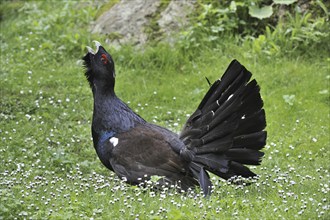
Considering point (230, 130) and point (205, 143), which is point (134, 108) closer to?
point (205, 143)

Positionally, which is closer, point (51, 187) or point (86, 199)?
point (86, 199)

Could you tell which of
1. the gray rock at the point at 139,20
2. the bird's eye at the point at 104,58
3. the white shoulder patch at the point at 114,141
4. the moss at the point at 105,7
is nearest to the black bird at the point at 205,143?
the white shoulder patch at the point at 114,141

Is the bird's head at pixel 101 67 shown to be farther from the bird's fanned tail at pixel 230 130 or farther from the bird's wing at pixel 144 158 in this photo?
the bird's fanned tail at pixel 230 130

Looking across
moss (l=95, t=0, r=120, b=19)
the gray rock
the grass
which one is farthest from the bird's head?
moss (l=95, t=0, r=120, b=19)

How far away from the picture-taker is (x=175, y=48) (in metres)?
13.4

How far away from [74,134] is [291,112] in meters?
3.55

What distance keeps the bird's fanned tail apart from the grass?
0.32 m

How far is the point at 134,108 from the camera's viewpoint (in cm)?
1212

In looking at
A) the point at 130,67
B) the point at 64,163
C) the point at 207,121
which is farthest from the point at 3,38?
the point at 207,121

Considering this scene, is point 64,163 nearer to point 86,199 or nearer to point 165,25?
point 86,199

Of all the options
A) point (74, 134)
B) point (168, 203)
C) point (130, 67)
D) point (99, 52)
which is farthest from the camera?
point (130, 67)

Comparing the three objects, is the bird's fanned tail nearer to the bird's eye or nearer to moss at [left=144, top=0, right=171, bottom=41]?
the bird's eye

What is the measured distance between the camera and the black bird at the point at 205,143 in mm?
7957

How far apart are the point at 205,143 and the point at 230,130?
34 centimetres
